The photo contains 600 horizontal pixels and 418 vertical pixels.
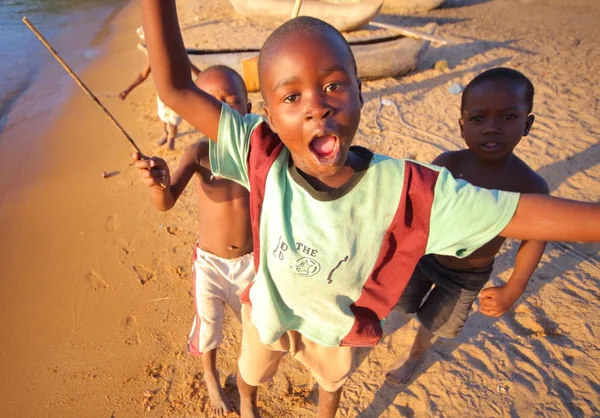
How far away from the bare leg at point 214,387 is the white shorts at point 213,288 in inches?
5.2

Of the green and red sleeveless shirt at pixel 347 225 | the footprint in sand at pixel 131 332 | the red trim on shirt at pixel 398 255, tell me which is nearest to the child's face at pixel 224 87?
the green and red sleeveless shirt at pixel 347 225

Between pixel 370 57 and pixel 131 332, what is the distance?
15.3 feet

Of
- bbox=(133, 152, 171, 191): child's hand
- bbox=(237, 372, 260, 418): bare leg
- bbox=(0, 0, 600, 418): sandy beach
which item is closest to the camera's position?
bbox=(133, 152, 171, 191): child's hand

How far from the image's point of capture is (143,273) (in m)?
3.13

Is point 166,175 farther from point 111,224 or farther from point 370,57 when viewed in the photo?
point 370,57

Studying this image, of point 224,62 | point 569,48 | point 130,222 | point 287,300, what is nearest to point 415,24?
point 569,48

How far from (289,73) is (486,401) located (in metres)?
2.16

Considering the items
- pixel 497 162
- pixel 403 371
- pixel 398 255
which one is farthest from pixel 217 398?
pixel 497 162

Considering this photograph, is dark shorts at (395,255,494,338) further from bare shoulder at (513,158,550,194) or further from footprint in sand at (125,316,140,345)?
footprint in sand at (125,316,140,345)

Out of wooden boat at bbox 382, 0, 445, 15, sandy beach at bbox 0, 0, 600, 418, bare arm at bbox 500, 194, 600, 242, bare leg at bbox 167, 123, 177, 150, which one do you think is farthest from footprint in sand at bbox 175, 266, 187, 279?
wooden boat at bbox 382, 0, 445, 15

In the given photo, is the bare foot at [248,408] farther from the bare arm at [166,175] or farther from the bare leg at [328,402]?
the bare arm at [166,175]

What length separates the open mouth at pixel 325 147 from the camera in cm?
110

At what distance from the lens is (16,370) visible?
8.25ft

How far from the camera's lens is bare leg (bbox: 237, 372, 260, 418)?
196 centimetres
